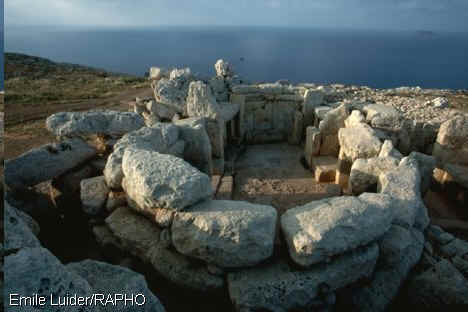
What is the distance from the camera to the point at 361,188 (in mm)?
5836

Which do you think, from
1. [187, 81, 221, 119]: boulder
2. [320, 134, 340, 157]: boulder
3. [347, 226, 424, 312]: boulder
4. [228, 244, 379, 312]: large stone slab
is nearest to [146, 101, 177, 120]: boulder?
[187, 81, 221, 119]: boulder

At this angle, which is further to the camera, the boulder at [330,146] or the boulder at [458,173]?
the boulder at [330,146]

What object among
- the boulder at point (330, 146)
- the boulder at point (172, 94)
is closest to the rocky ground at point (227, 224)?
the boulder at point (330, 146)

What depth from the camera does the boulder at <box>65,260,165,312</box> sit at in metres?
3.18

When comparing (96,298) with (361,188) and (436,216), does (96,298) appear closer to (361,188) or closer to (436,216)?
(361,188)

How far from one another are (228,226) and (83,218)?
133 inches

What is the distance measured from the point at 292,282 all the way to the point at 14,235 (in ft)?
9.59

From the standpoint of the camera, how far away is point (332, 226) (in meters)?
3.72

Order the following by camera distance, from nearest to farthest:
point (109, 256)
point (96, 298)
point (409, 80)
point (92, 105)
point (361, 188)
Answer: point (96, 298) < point (109, 256) < point (361, 188) < point (92, 105) < point (409, 80)

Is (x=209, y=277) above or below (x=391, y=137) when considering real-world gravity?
below

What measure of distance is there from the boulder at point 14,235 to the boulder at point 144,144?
1781mm

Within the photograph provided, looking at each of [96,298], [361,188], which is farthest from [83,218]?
[361,188]

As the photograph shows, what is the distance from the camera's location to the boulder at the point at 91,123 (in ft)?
22.6

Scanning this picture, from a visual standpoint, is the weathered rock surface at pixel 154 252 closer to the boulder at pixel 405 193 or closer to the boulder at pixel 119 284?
the boulder at pixel 119 284
